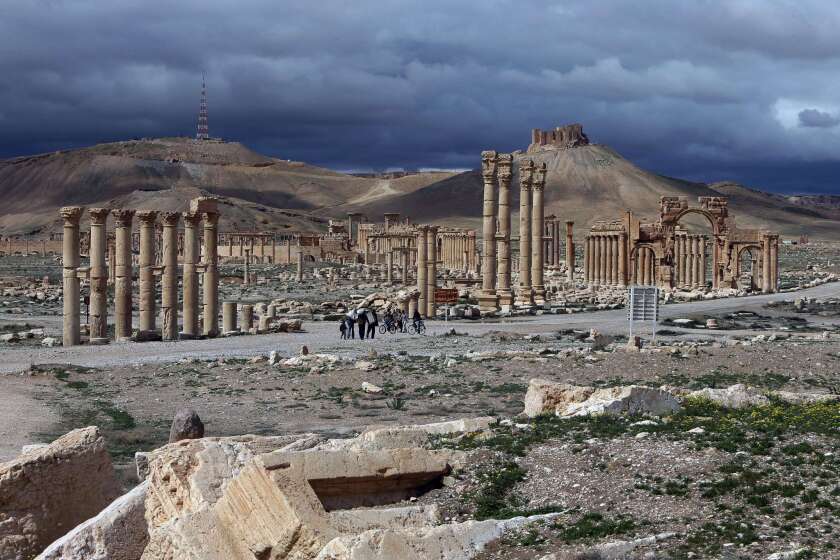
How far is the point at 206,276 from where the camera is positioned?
123ft

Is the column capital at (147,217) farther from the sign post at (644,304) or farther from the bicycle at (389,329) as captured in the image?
the sign post at (644,304)

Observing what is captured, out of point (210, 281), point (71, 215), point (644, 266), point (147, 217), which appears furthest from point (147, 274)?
point (644, 266)

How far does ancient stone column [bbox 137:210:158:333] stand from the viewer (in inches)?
1428

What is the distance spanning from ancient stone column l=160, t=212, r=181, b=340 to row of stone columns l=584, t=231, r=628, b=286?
33.2 meters

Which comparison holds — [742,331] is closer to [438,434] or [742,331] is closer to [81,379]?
[81,379]

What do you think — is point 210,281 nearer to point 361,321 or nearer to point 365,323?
point 365,323

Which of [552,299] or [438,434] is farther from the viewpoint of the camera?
[552,299]

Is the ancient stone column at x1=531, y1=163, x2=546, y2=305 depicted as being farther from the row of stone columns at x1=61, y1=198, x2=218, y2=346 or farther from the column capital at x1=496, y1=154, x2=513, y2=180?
the row of stone columns at x1=61, y1=198, x2=218, y2=346

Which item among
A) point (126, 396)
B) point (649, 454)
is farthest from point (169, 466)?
point (126, 396)

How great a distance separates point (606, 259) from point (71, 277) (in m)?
41.0

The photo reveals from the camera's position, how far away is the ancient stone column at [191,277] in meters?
36.7

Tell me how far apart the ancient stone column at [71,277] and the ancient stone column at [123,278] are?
147 centimetres

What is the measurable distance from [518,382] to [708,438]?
12027mm

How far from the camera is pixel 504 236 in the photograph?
4762 cm
